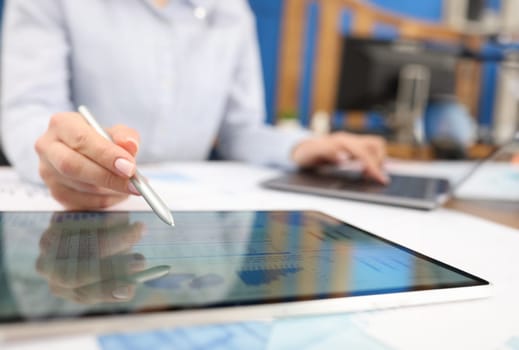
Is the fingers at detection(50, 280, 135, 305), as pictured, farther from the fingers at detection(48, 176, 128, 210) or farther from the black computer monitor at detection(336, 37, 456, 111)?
the black computer monitor at detection(336, 37, 456, 111)

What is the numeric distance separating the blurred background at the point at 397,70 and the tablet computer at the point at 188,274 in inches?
24.5

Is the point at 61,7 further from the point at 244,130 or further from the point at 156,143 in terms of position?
the point at 244,130

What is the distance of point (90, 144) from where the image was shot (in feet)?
1.25

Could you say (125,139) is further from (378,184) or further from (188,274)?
(378,184)

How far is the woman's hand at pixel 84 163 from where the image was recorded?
375 mm

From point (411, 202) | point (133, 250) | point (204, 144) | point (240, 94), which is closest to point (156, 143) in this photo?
point (204, 144)

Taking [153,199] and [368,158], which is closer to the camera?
[153,199]

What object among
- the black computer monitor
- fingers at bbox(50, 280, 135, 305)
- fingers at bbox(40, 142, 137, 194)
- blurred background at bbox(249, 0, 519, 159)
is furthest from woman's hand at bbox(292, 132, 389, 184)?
the black computer monitor

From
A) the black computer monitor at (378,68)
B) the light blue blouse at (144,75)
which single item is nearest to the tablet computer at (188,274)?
the light blue blouse at (144,75)

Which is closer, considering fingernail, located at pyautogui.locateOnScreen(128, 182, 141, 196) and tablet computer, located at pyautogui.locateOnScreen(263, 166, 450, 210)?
fingernail, located at pyautogui.locateOnScreen(128, 182, 141, 196)

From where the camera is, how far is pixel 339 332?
211mm

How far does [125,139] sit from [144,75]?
475 millimetres

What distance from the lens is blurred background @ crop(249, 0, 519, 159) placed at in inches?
53.9

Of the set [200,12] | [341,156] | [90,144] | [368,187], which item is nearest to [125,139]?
[90,144]
